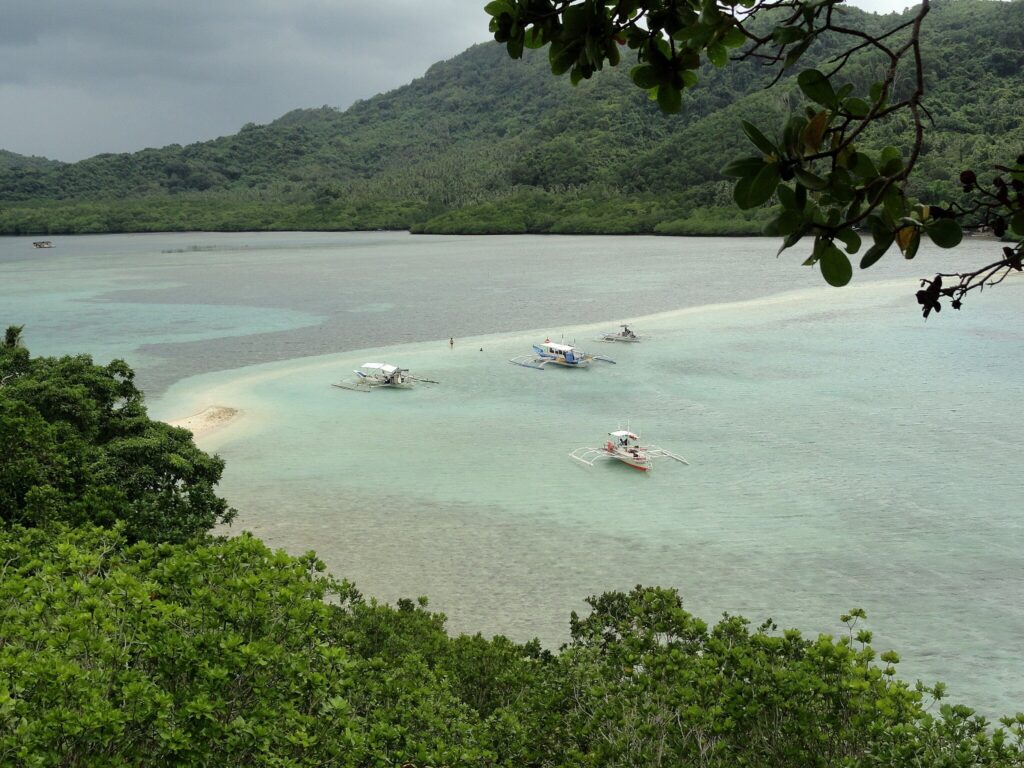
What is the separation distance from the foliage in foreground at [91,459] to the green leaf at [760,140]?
1054 cm

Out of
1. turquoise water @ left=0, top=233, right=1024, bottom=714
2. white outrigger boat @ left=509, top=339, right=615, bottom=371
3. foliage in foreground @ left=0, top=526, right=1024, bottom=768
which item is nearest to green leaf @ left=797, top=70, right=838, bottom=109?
foliage in foreground @ left=0, top=526, right=1024, bottom=768

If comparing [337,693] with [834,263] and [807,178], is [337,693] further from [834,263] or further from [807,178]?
[807,178]

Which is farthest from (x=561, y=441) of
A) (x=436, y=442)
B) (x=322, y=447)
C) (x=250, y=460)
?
(x=250, y=460)

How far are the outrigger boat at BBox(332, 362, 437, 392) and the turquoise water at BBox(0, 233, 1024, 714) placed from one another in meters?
0.78

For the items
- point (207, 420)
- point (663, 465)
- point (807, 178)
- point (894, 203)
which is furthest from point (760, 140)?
point (207, 420)

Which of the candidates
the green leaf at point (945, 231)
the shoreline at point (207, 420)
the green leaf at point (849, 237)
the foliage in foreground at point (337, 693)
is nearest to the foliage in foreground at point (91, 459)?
the foliage in foreground at point (337, 693)

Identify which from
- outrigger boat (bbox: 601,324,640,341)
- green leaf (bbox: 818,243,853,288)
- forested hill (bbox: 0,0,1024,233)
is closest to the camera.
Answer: green leaf (bbox: 818,243,853,288)

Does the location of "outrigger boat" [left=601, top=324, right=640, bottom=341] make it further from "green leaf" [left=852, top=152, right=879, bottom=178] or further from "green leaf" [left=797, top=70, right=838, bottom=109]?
"green leaf" [left=797, top=70, right=838, bottom=109]

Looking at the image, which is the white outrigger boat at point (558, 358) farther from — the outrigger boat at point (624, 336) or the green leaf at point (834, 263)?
the green leaf at point (834, 263)

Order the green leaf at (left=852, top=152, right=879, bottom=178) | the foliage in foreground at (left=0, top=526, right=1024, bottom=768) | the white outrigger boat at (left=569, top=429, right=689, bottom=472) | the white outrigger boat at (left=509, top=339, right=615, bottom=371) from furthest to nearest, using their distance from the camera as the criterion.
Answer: the white outrigger boat at (left=509, top=339, right=615, bottom=371)
the white outrigger boat at (left=569, top=429, right=689, bottom=472)
the foliage in foreground at (left=0, top=526, right=1024, bottom=768)
the green leaf at (left=852, top=152, right=879, bottom=178)

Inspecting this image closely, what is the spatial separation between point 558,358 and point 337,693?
26.2 meters

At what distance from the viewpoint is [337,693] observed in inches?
223

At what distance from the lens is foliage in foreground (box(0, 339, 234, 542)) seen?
34.7 ft

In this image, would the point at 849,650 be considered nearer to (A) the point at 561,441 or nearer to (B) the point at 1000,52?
(A) the point at 561,441
